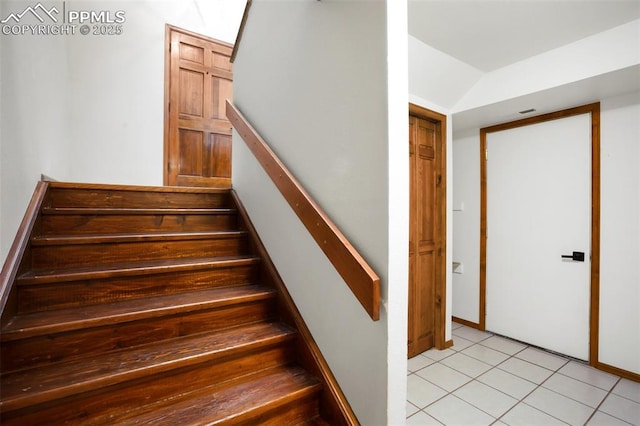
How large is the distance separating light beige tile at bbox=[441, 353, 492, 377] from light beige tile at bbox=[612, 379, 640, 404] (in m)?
0.87

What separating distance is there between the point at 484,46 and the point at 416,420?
2899mm

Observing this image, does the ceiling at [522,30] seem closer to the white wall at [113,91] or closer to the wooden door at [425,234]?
the wooden door at [425,234]

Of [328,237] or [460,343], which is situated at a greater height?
[328,237]

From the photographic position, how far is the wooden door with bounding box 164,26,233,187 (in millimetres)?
3377

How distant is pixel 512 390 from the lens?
2312 mm

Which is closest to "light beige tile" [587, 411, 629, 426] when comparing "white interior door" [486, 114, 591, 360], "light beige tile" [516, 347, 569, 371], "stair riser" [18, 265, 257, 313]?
"light beige tile" [516, 347, 569, 371]

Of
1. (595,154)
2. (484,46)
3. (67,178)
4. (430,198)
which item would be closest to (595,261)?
(595,154)

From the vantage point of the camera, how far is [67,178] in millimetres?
2801

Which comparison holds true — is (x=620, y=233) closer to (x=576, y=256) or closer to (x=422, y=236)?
(x=576, y=256)

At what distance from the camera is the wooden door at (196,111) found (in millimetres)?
3377

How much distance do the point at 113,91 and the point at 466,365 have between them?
4404mm

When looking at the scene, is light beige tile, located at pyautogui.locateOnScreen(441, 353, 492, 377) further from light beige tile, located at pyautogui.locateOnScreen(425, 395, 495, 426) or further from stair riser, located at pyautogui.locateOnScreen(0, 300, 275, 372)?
stair riser, located at pyautogui.locateOnScreen(0, 300, 275, 372)

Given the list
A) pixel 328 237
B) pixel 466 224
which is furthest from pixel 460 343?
pixel 328 237

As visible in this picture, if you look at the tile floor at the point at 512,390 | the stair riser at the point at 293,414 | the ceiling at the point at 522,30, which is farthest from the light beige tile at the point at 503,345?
the stair riser at the point at 293,414
